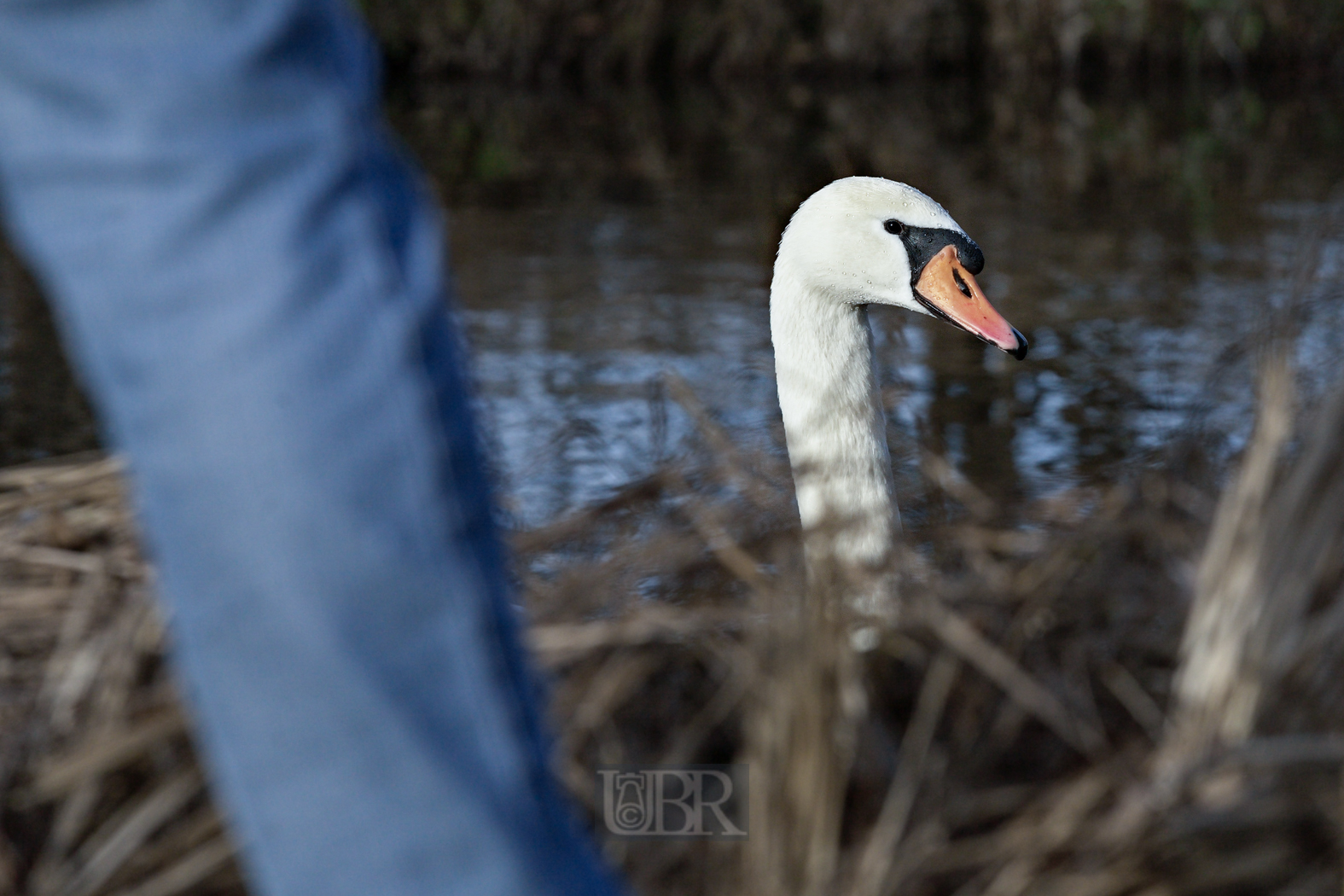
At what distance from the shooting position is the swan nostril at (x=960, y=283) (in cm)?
372

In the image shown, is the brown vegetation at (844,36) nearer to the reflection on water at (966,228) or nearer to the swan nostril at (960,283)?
the reflection on water at (966,228)

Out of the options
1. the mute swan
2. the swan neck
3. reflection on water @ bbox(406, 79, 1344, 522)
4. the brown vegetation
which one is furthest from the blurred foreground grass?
the brown vegetation

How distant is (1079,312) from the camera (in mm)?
7320

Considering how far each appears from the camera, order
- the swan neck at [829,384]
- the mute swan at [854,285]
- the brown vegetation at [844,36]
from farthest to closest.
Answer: the brown vegetation at [844,36]
the mute swan at [854,285]
the swan neck at [829,384]

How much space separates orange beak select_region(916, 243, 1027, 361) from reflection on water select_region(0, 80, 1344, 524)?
0.72 feet

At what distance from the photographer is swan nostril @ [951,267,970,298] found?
3.72 metres

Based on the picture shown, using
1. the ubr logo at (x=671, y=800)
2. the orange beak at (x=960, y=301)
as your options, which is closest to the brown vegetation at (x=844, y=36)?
the orange beak at (x=960, y=301)

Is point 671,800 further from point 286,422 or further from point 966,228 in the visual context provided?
point 966,228

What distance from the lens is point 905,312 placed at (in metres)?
6.82

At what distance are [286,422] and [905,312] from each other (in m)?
6.04

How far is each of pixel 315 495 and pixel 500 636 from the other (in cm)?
13

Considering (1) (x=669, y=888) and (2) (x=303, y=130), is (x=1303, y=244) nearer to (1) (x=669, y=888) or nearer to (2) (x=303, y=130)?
(1) (x=669, y=888)

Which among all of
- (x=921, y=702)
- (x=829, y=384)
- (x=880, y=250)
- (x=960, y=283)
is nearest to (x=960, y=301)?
(x=960, y=283)

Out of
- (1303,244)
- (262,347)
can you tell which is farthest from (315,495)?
(1303,244)
